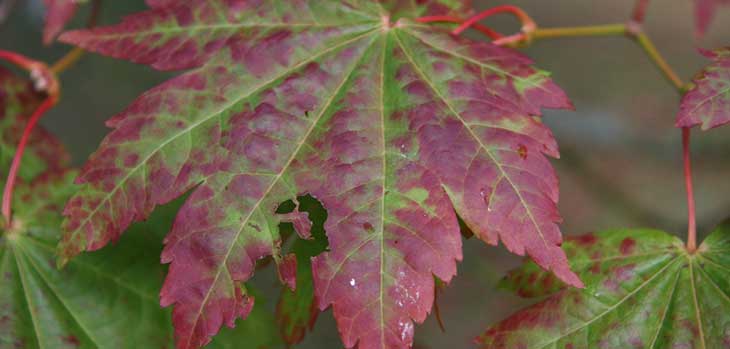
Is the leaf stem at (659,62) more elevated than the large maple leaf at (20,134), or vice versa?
the leaf stem at (659,62)

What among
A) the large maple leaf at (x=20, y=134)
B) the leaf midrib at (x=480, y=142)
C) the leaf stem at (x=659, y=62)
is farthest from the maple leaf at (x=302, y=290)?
the leaf stem at (x=659, y=62)

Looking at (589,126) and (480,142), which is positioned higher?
(480,142)

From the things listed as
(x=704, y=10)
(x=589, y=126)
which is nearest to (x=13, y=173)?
(x=704, y=10)

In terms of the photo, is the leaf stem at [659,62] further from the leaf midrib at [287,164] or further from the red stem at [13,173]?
the red stem at [13,173]

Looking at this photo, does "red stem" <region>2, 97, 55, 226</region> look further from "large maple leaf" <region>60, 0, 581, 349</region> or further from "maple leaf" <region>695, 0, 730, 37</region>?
"maple leaf" <region>695, 0, 730, 37</region>

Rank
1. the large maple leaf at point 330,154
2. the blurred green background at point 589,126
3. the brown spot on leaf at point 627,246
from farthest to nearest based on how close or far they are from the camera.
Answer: the blurred green background at point 589,126
the brown spot on leaf at point 627,246
the large maple leaf at point 330,154

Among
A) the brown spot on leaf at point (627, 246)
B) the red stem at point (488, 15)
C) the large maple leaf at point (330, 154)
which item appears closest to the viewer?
the large maple leaf at point (330, 154)

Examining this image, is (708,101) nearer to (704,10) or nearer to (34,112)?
(704,10)

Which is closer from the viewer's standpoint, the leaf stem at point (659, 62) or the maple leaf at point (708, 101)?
the maple leaf at point (708, 101)
